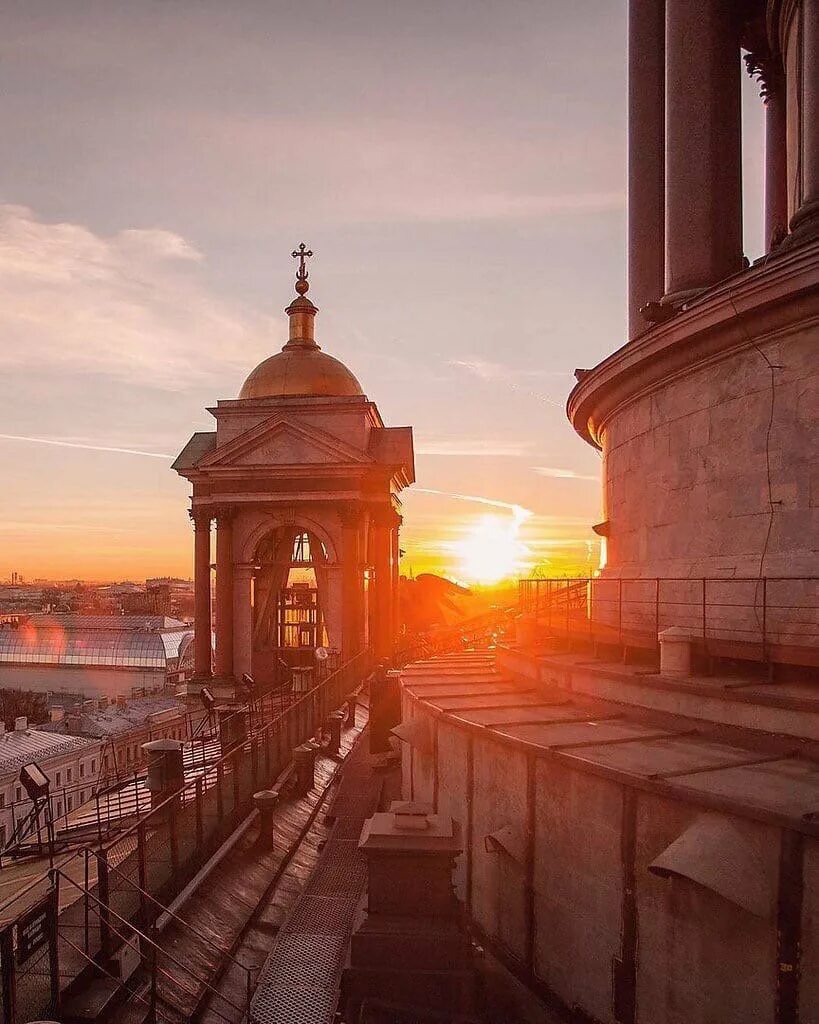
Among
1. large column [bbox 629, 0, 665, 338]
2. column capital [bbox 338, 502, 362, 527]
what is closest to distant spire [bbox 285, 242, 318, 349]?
column capital [bbox 338, 502, 362, 527]

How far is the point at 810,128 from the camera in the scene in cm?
1165

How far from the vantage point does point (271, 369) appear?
38562 millimetres

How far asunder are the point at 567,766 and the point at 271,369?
31.7 meters

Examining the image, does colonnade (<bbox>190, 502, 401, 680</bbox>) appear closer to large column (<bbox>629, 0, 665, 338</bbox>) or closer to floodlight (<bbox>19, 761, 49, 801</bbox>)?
floodlight (<bbox>19, 761, 49, 801</bbox>)

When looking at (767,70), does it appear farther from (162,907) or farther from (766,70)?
(162,907)

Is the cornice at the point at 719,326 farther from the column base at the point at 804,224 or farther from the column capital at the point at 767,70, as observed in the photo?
the column capital at the point at 767,70

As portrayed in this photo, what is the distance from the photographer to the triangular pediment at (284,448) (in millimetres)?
35594

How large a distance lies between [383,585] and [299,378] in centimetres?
1089

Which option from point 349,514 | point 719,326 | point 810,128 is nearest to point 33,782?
point 719,326

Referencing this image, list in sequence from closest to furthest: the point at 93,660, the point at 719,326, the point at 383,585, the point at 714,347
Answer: the point at 719,326 → the point at 714,347 → the point at 383,585 → the point at 93,660

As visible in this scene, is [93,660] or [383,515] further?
[93,660]

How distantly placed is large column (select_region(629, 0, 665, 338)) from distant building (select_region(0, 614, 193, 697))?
90.4m

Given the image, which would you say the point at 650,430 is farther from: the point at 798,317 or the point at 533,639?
the point at 533,639

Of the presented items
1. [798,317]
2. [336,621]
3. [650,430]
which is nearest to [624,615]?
[650,430]
